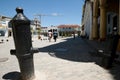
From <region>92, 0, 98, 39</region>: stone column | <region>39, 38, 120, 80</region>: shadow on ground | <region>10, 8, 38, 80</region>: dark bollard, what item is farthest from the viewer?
<region>92, 0, 98, 39</region>: stone column

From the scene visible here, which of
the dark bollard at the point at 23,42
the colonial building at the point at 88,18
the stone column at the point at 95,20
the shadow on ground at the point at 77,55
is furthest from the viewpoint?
the colonial building at the point at 88,18

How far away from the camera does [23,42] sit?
552cm

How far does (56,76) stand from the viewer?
609cm

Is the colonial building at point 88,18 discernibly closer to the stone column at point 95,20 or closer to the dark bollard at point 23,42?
the stone column at point 95,20

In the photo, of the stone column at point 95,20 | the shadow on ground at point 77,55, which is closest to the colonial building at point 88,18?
the stone column at point 95,20

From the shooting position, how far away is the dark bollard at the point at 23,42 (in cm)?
550

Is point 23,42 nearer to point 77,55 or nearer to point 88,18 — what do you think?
point 77,55

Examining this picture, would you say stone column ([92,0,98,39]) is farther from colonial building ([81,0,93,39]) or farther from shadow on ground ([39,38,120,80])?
shadow on ground ([39,38,120,80])

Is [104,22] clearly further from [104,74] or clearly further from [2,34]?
[2,34]

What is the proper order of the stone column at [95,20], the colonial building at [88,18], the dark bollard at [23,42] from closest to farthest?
1. the dark bollard at [23,42]
2. the stone column at [95,20]
3. the colonial building at [88,18]

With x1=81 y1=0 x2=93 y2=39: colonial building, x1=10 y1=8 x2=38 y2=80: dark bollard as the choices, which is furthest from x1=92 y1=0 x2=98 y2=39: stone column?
x1=10 y1=8 x2=38 y2=80: dark bollard

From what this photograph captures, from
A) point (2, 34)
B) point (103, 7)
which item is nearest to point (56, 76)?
point (103, 7)

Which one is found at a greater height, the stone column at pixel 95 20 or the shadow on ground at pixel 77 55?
the stone column at pixel 95 20

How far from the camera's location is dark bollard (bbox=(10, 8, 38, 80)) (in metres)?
5.50
